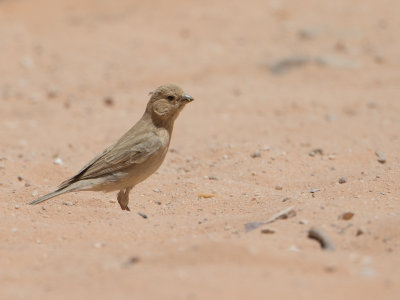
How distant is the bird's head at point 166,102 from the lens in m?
6.06

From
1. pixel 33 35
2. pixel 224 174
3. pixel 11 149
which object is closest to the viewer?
pixel 224 174

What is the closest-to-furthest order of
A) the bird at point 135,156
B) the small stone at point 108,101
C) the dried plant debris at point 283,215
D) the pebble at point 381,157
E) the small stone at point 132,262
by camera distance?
the small stone at point 132,262 < the dried plant debris at point 283,215 < the bird at point 135,156 < the pebble at point 381,157 < the small stone at point 108,101

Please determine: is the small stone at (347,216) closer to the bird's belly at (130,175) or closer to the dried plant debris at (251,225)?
the dried plant debris at (251,225)

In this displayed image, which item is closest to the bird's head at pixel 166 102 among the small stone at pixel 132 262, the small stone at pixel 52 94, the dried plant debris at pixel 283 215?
the dried plant debris at pixel 283 215

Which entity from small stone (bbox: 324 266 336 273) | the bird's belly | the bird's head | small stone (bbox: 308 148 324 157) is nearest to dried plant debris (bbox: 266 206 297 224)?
small stone (bbox: 324 266 336 273)

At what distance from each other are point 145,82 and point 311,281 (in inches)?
357

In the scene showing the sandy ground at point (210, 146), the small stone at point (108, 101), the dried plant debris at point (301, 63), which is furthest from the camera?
the dried plant debris at point (301, 63)

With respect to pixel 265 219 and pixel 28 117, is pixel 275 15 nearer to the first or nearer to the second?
pixel 28 117

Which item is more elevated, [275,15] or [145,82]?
[275,15]

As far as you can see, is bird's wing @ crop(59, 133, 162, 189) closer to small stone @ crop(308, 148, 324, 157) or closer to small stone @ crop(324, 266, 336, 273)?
small stone @ crop(308, 148, 324, 157)

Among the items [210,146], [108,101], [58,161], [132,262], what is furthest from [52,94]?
[132,262]

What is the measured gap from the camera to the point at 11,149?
8445 millimetres

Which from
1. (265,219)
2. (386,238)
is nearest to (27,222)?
(265,219)

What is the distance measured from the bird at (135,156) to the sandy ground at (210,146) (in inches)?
11.3
